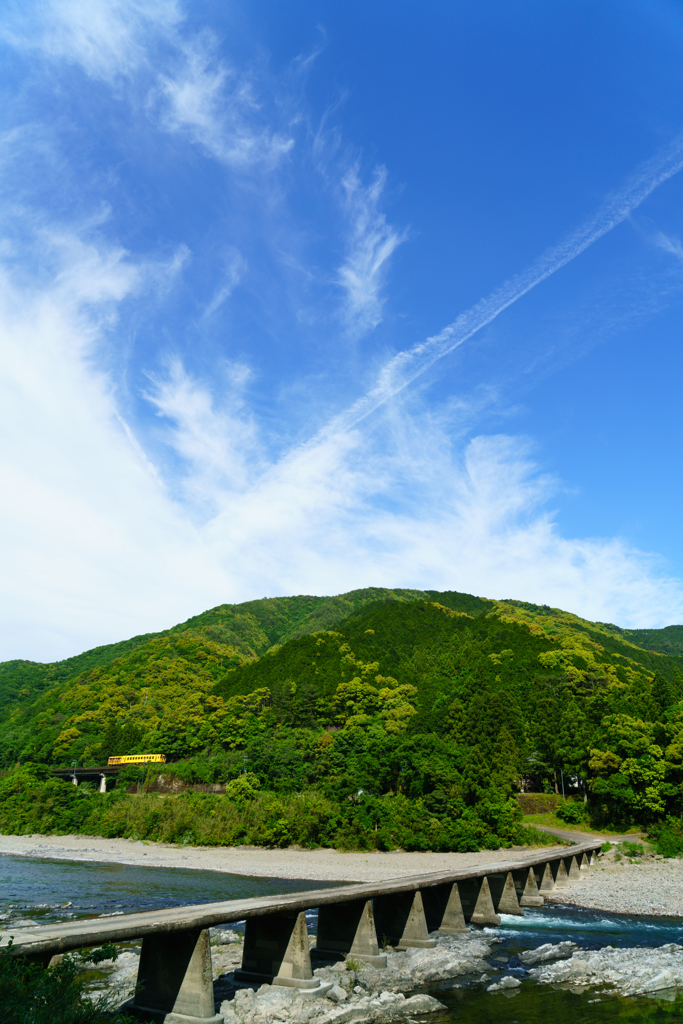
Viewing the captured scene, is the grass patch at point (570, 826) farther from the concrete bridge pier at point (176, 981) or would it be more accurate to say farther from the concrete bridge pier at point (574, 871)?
the concrete bridge pier at point (176, 981)

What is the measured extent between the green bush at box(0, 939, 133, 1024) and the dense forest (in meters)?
38.4

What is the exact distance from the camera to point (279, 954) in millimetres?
13016

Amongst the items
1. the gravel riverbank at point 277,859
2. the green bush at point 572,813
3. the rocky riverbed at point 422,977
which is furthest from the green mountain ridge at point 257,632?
the rocky riverbed at point 422,977

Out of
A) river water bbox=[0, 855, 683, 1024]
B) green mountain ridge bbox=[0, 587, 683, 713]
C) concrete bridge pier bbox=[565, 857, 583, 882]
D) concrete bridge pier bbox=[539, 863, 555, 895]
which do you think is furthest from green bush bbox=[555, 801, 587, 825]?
green mountain ridge bbox=[0, 587, 683, 713]

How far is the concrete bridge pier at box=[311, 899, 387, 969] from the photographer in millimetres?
15203

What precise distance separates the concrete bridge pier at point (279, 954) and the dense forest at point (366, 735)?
3210 centimetres

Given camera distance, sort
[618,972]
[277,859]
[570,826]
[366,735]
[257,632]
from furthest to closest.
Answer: [257,632] < [366,735] < [570,826] < [277,859] < [618,972]

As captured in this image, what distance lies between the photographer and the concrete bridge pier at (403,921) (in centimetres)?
1697

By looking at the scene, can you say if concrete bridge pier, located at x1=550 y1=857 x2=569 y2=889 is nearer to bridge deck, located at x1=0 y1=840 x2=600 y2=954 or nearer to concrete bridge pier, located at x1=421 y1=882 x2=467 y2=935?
concrete bridge pier, located at x1=421 y1=882 x2=467 y2=935

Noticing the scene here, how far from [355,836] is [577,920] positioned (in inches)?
974

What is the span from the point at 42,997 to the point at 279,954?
6944 mm

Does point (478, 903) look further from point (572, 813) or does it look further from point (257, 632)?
point (257, 632)

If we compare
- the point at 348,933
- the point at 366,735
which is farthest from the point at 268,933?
the point at 366,735

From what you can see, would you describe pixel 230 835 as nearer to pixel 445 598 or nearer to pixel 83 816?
pixel 83 816
